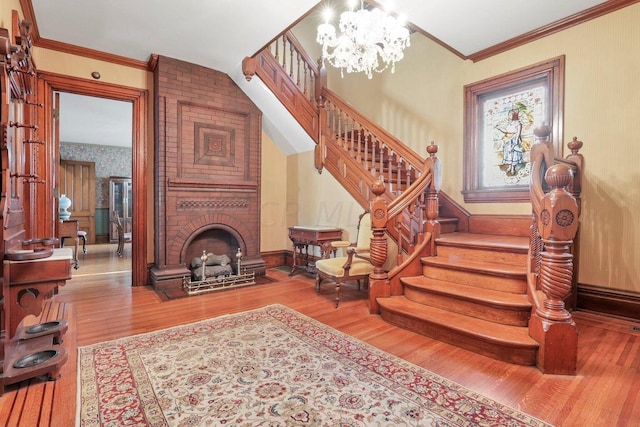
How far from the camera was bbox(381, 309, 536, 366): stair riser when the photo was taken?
2236 mm

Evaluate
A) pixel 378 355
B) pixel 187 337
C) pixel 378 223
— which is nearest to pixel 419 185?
pixel 378 223

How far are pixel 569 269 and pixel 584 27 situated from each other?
278 centimetres

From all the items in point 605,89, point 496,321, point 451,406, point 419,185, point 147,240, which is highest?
point 605,89

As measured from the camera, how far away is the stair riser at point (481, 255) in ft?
9.58

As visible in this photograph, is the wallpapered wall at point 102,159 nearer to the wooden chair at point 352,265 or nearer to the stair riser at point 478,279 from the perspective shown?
the wooden chair at point 352,265

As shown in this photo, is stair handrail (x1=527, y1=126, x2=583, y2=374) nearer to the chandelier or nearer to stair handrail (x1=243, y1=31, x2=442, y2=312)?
stair handrail (x1=243, y1=31, x2=442, y2=312)

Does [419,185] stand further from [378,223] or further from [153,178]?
[153,178]

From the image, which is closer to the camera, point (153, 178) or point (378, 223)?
point (378, 223)

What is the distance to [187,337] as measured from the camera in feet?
8.86

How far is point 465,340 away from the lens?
249 centimetres

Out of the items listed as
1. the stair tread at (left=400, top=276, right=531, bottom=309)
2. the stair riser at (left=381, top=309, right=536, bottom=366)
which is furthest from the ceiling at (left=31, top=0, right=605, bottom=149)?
the stair riser at (left=381, top=309, right=536, bottom=366)

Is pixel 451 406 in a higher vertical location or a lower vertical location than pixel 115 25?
lower

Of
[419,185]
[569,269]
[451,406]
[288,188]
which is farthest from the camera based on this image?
[288,188]

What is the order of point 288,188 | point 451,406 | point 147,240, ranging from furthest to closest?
1. point 288,188
2. point 147,240
3. point 451,406
